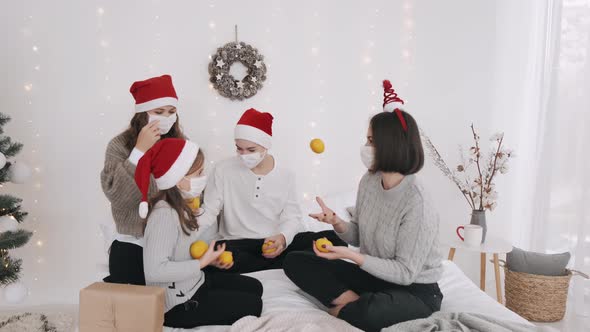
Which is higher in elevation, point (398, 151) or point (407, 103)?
point (407, 103)

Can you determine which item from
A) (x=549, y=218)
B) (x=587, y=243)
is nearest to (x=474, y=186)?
(x=549, y=218)

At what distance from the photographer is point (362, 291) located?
5.72ft

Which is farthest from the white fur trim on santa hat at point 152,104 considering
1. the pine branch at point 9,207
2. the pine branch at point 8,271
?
the pine branch at point 8,271

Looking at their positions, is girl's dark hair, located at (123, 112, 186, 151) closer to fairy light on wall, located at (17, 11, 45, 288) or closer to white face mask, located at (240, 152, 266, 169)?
white face mask, located at (240, 152, 266, 169)

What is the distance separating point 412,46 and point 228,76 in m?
1.21

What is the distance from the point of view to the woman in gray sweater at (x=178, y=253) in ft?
4.93

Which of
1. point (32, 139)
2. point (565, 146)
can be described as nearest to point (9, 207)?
point (32, 139)

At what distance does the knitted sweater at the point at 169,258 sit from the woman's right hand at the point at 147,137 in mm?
428

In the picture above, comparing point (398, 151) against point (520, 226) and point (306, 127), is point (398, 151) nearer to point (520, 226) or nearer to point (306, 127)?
point (306, 127)

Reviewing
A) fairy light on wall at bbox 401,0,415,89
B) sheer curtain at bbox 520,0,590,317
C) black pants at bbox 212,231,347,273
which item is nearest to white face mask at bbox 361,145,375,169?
black pants at bbox 212,231,347,273

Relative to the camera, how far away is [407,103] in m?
3.00

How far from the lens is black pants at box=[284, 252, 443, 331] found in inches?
60.0

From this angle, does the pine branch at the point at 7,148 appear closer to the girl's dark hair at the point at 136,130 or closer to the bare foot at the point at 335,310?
the girl's dark hair at the point at 136,130

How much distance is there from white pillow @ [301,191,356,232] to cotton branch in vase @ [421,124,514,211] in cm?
68
